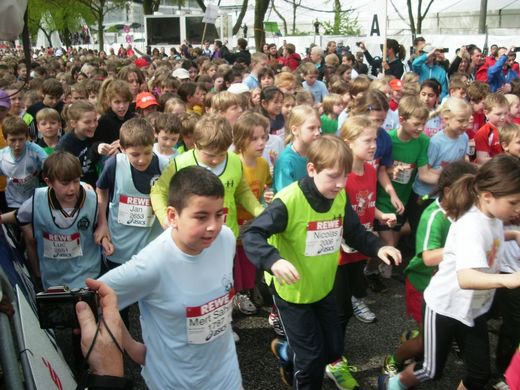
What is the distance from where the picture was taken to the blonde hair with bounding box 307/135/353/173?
2.96m

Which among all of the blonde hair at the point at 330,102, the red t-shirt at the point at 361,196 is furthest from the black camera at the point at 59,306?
the blonde hair at the point at 330,102

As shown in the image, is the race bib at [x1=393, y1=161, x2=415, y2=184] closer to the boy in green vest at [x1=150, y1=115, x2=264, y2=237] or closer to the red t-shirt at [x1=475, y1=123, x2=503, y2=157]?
the red t-shirt at [x1=475, y1=123, x2=503, y2=157]

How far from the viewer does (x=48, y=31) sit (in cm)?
6838

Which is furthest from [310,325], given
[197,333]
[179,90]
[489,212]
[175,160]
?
[179,90]

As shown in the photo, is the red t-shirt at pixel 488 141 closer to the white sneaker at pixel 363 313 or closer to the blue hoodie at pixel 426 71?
the white sneaker at pixel 363 313

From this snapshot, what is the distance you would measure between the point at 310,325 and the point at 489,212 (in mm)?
1118

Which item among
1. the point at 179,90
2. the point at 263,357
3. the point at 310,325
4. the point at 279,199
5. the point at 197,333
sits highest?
the point at 179,90

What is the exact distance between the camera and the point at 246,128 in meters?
4.10

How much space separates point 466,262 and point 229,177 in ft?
5.89

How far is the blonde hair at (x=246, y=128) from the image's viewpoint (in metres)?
4.10

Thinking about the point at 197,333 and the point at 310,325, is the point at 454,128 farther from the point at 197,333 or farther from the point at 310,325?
the point at 197,333

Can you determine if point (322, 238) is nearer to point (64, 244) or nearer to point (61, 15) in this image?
point (64, 244)

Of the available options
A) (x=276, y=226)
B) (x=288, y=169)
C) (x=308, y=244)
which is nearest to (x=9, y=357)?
(x=276, y=226)

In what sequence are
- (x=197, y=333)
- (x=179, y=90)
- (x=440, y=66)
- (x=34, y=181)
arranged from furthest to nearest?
(x=440, y=66), (x=179, y=90), (x=34, y=181), (x=197, y=333)
